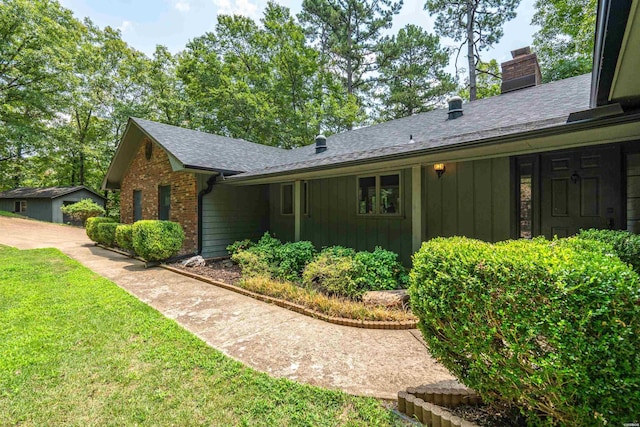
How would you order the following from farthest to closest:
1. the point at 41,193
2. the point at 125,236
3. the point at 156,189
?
1. the point at 41,193
2. the point at 156,189
3. the point at 125,236

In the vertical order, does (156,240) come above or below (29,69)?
below

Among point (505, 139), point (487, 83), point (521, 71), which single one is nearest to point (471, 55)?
point (487, 83)

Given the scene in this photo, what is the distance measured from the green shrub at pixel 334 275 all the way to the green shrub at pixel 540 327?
123 inches

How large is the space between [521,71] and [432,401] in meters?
9.24

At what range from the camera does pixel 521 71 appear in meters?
8.03

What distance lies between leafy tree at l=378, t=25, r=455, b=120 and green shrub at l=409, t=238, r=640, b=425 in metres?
18.8

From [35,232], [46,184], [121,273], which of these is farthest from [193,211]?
[46,184]

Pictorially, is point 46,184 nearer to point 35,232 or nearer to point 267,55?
point 35,232

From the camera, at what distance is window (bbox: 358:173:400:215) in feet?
21.9

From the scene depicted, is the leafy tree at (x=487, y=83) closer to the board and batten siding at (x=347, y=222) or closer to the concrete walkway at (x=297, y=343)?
the board and batten siding at (x=347, y=222)

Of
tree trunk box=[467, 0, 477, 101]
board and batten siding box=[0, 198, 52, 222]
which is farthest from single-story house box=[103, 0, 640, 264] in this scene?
board and batten siding box=[0, 198, 52, 222]

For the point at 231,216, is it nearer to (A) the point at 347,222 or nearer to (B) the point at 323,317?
(A) the point at 347,222

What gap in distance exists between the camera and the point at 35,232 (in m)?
15.0

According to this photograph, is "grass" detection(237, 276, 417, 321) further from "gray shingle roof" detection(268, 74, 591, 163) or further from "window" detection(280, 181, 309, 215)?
"window" detection(280, 181, 309, 215)
